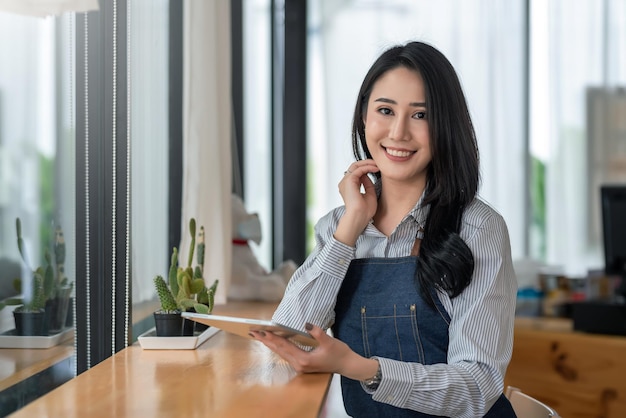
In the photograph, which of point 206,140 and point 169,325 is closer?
point 169,325

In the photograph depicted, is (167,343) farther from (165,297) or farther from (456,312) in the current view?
(456,312)

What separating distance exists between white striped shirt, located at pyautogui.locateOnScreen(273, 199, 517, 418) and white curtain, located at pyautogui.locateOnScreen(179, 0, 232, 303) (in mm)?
814

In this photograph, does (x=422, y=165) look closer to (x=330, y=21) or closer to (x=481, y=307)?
(x=481, y=307)

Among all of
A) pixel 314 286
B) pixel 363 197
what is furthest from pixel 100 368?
pixel 363 197

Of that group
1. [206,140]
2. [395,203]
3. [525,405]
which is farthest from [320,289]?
[206,140]

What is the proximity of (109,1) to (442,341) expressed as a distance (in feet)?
3.44

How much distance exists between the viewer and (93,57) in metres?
1.87

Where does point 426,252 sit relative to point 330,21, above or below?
below

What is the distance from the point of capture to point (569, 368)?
133 inches

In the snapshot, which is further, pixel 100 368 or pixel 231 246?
pixel 231 246

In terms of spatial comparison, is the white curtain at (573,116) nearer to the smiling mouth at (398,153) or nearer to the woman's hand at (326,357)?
the smiling mouth at (398,153)

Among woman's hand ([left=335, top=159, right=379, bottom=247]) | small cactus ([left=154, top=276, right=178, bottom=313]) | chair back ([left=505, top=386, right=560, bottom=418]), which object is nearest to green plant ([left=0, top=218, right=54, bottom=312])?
small cactus ([left=154, top=276, right=178, bottom=313])

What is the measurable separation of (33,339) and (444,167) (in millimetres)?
863

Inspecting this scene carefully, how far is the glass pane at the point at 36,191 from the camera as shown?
1453 mm
